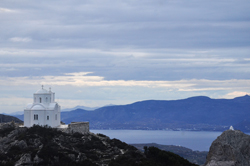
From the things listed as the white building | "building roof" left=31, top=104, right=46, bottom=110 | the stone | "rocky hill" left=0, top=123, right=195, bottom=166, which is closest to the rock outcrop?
"rocky hill" left=0, top=123, right=195, bottom=166

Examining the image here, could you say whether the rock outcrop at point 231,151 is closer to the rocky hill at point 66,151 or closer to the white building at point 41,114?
the rocky hill at point 66,151

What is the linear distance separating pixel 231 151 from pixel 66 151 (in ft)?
59.6

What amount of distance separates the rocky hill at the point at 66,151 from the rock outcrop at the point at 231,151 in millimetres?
6443

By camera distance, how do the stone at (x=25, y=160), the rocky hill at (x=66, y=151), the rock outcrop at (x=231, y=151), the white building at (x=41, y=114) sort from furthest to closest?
the white building at (x=41, y=114) → the rocky hill at (x=66, y=151) → the stone at (x=25, y=160) → the rock outcrop at (x=231, y=151)

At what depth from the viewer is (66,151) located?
145 feet

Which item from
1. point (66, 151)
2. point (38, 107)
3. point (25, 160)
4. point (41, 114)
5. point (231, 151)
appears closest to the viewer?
point (231, 151)

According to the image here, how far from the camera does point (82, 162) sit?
41.6 m

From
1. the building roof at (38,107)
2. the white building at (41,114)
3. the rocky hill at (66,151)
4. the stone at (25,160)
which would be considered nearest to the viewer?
A: the stone at (25,160)

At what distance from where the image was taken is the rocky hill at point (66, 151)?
4150 centimetres

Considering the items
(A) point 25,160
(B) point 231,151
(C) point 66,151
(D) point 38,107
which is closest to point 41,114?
(D) point 38,107

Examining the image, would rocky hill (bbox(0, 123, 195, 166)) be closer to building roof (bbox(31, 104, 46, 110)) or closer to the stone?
the stone

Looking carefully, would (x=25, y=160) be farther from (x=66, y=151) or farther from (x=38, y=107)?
(x=38, y=107)

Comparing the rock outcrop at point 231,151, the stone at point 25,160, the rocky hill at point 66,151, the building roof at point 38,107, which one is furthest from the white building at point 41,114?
the rock outcrop at point 231,151

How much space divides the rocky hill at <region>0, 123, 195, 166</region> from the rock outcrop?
6443 mm
